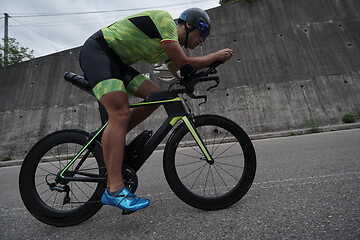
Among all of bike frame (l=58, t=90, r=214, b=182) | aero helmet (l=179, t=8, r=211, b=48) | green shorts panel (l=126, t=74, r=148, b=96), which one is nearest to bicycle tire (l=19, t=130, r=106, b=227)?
bike frame (l=58, t=90, r=214, b=182)

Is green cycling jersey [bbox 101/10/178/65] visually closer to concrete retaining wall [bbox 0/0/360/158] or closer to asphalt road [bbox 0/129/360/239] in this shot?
asphalt road [bbox 0/129/360/239]

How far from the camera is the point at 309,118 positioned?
8.09m

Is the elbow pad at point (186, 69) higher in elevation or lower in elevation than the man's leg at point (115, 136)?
higher

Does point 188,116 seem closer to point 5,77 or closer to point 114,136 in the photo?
point 114,136

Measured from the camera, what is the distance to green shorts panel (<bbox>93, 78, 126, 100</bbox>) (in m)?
1.49

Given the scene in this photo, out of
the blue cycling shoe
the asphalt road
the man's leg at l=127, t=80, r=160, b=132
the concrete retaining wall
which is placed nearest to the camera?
the asphalt road

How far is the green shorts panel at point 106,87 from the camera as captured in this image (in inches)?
58.7

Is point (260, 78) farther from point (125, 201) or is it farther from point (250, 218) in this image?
point (125, 201)

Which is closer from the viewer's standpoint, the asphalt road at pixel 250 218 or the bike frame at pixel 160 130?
the asphalt road at pixel 250 218

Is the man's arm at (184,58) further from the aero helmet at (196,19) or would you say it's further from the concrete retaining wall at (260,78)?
the concrete retaining wall at (260,78)

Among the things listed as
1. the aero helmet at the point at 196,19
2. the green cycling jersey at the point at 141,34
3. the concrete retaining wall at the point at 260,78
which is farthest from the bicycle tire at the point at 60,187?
the concrete retaining wall at the point at 260,78

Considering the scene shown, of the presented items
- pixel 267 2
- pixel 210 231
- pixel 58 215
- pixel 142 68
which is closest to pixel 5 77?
pixel 142 68

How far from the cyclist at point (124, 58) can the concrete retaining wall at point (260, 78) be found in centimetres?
679

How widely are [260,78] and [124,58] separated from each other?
854 centimetres
